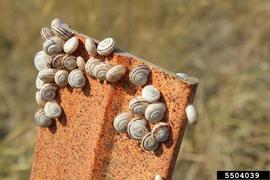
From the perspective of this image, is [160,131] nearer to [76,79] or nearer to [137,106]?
[137,106]

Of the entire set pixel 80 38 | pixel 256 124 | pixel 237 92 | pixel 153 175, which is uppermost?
pixel 237 92

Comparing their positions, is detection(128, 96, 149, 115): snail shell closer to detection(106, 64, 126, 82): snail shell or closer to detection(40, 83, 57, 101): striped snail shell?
detection(106, 64, 126, 82): snail shell

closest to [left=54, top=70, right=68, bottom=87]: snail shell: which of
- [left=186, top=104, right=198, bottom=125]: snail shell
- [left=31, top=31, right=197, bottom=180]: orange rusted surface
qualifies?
[left=31, top=31, right=197, bottom=180]: orange rusted surface

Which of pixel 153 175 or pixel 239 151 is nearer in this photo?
pixel 153 175

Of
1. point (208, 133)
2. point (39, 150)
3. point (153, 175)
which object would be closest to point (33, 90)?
point (208, 133)

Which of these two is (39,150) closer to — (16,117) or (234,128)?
(234,128)

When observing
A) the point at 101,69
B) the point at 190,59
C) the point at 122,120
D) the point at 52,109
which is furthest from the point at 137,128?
the point at 190,59

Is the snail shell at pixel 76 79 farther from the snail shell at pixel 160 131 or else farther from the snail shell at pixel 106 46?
the snail shell at pixel 160 131
